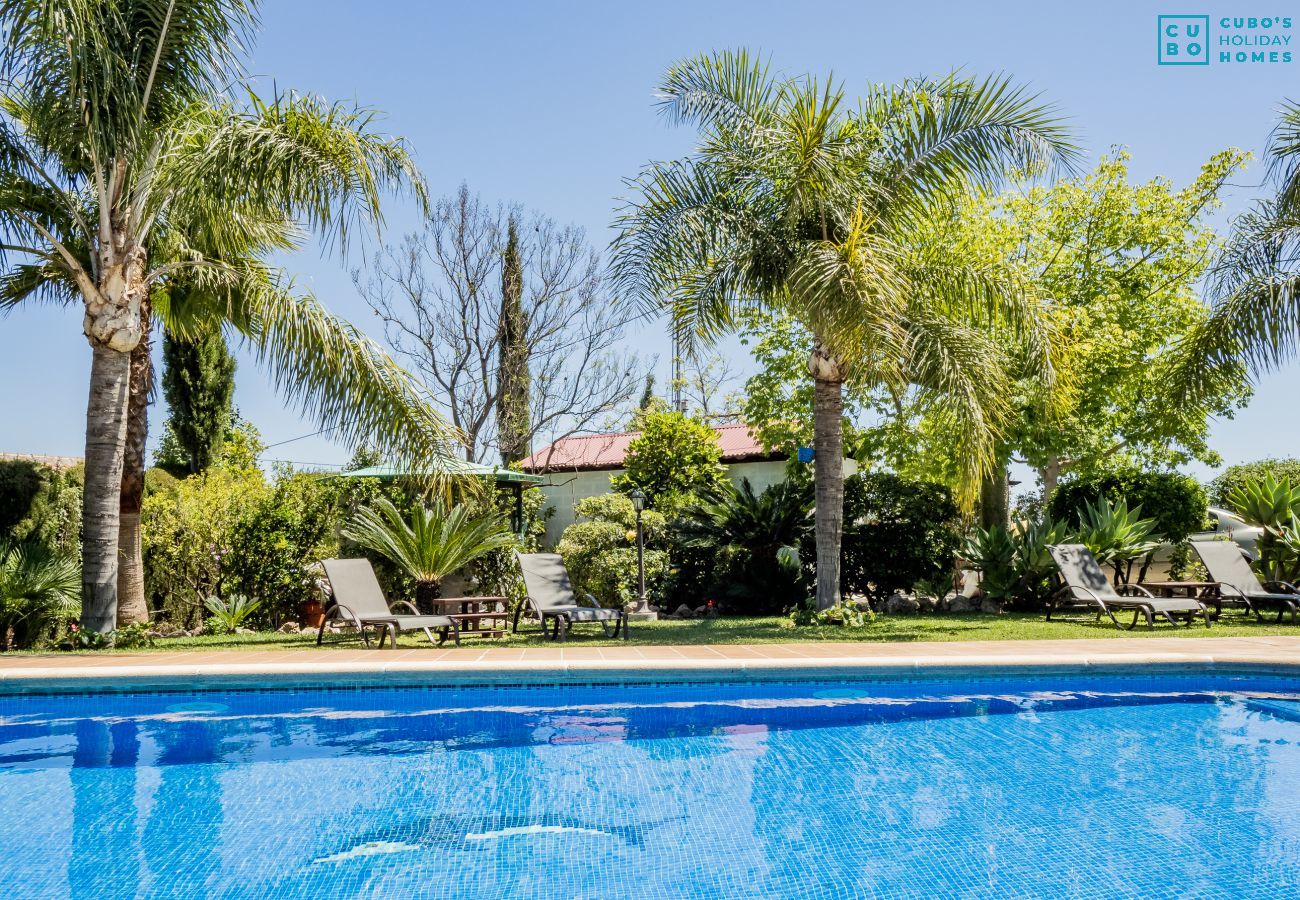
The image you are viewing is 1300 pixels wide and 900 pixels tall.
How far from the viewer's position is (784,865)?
169 inches

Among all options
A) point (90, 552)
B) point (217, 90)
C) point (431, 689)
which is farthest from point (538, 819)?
point (217, 90)

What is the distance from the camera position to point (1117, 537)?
13.9 metres

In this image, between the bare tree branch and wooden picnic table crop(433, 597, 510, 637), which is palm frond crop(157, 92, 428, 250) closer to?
wooden picnic table crop(433, 597, 510, 637)

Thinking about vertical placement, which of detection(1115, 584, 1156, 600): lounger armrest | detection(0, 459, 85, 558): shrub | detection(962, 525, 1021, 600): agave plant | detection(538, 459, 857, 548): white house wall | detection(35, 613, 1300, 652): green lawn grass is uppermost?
detection(538, 459, 857, 548): white house wall

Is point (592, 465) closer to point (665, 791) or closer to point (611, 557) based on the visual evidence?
point (611, 557)

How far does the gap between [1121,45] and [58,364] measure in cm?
1891

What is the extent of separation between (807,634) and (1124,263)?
11.9 metres

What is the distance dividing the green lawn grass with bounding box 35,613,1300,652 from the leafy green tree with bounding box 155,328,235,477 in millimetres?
11571

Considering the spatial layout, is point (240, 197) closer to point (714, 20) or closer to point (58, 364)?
point (714, 20)

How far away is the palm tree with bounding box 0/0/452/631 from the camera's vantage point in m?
8.98

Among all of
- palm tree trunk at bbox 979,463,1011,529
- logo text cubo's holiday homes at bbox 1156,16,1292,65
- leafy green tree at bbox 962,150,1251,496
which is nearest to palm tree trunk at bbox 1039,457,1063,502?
leafy green tree at bbox 962,150,1251,496

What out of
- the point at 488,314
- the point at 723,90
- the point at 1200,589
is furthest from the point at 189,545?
the point at 1200,589

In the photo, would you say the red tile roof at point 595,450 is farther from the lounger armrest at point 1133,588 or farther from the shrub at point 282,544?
the lounger armrest at point 1133,588

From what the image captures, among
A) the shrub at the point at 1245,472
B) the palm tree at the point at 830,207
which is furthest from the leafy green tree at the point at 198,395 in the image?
the shrub at the point at 1245,472
